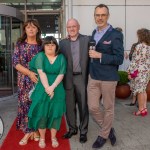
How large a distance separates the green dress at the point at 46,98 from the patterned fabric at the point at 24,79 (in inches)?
7.1

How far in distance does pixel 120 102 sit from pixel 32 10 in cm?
384

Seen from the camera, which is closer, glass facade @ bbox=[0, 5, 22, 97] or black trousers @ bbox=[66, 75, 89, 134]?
black trousers @ bbox=[66, 75, 89, 134]

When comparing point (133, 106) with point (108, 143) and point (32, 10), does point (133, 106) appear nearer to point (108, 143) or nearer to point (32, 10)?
point (108, 143)

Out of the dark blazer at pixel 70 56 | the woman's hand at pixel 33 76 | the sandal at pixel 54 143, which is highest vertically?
the dark blazer at pixel 70 56

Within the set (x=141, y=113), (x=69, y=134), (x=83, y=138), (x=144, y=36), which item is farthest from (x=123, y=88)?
(x=83, y=138)

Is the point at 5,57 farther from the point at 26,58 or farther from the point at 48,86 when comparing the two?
the point at 48,86

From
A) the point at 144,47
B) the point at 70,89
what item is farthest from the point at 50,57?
the point at 144,47

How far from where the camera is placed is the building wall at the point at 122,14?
29.1ft

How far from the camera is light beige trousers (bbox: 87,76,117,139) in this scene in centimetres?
444

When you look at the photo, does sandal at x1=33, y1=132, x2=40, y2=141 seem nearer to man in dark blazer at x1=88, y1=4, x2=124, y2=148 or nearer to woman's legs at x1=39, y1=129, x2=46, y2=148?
woman's legs at x1=39, y1=129, x2=46, y2=148

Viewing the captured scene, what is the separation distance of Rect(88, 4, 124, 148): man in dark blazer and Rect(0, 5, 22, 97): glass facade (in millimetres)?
4323

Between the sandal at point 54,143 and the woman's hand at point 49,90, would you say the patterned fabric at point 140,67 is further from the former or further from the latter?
the woman's hand at point 49,90

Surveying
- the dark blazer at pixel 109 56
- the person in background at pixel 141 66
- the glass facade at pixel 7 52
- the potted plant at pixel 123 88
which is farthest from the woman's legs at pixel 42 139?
the glass facade at pixel 7 52

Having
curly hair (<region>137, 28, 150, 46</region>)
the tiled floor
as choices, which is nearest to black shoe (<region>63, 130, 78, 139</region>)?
the tiled floor
